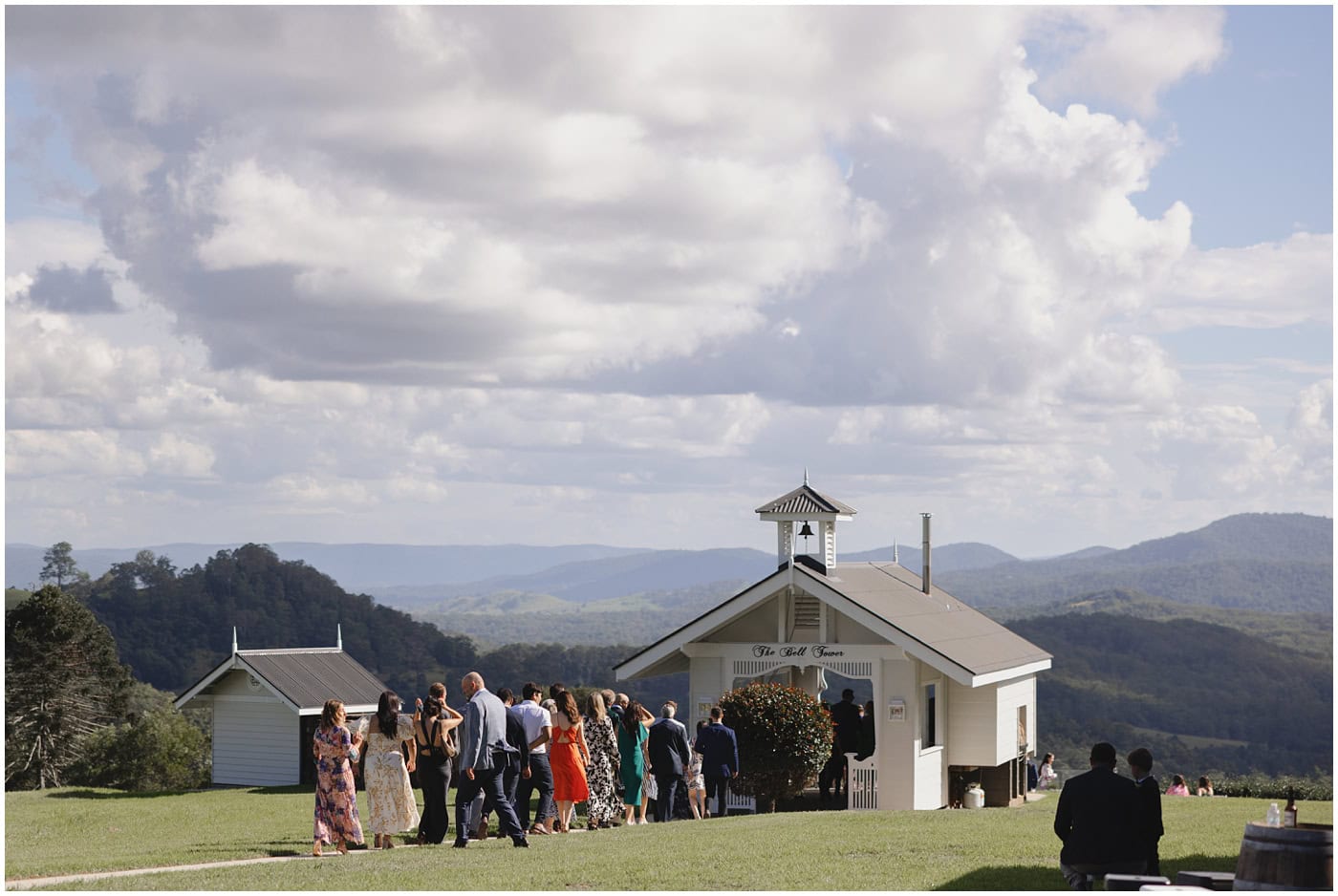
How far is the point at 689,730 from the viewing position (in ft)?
92.9

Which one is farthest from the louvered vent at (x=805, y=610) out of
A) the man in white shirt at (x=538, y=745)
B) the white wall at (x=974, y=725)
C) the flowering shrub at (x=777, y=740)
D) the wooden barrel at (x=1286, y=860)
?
the wooden barrel at (x=1286, y=860)

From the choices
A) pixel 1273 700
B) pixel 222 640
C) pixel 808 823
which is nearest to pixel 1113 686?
pixel 1273 700

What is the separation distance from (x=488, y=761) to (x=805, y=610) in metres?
12.1

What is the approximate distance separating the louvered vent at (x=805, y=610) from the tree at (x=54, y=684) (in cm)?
3192

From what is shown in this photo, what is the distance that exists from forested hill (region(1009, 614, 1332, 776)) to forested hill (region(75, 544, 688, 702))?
33845mm

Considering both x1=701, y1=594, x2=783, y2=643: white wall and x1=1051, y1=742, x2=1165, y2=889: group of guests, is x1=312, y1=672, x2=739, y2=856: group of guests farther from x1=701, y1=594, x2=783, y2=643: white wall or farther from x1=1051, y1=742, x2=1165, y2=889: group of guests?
x1=701, y1=594, x2=783, y2=643: white wall

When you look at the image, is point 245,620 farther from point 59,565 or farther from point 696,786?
point 696,786

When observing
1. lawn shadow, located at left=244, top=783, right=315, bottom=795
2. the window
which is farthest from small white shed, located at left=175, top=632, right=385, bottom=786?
the window

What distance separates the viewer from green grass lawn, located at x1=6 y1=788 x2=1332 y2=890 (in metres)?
13.5

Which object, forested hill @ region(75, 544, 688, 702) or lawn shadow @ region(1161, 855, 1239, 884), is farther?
forested hill @ region(75, 544, 688, 702)

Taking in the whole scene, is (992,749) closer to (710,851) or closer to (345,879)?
(710,851)

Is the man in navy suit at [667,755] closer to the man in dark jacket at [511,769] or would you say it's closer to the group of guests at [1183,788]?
the man in dark jacket at [511,769]

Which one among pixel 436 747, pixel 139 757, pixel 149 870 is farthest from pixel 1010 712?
pixel 139 757

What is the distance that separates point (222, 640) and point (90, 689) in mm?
82042
